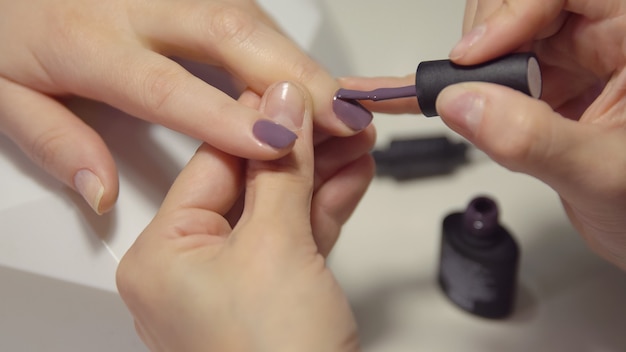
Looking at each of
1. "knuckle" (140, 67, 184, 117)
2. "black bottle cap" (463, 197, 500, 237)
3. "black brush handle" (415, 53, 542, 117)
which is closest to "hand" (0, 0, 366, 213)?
"knuckle" (140, 67, 184, 117)

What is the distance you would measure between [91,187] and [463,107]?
14.5 inches

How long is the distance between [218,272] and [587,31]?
446mm

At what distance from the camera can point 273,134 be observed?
541mm

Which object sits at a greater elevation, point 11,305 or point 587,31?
point 587,31

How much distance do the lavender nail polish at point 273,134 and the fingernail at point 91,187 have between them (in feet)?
0.62

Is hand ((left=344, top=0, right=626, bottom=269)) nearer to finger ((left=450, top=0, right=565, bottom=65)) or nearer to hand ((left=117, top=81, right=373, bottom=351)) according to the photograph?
finger ((left=450, top=0, right=565, bottom=65))

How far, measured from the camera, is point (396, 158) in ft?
3.12

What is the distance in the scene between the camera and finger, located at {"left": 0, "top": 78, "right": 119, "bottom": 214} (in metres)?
0.64

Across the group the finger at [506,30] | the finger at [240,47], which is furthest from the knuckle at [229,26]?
the finger at [506,30]

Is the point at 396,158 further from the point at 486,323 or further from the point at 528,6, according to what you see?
the point at 528,6

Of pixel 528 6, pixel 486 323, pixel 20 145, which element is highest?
pixel 528 6

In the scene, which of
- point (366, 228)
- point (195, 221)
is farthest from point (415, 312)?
point (195, 221)

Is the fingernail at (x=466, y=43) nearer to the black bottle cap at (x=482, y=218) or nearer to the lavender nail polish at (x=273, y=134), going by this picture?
the lavender nail polish at (x=273, y=134)

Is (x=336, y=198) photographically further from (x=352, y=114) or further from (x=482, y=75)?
(x=482, y=75)
